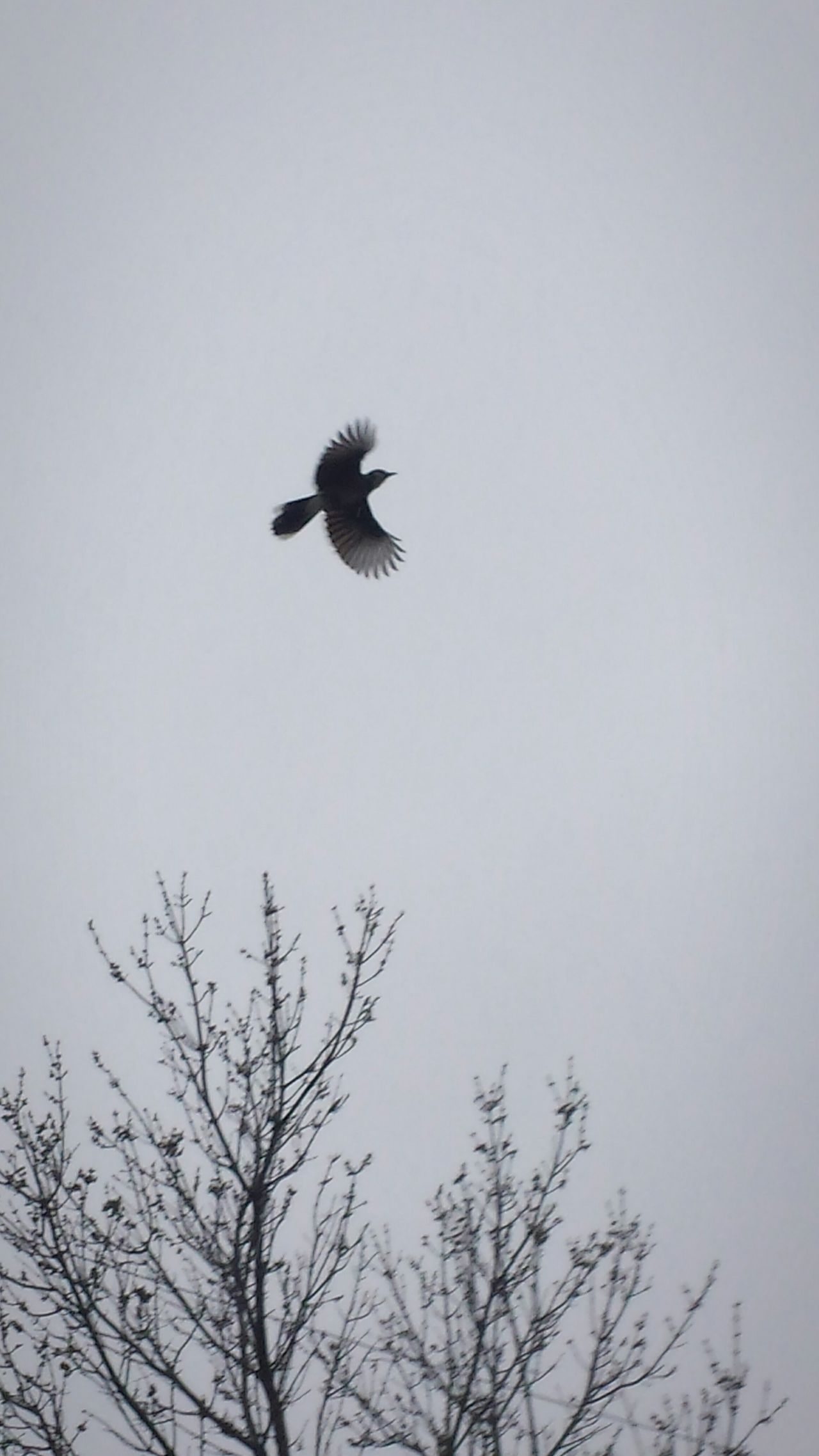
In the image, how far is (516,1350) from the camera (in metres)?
6.46

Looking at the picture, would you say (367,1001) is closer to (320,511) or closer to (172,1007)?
(172,1007)

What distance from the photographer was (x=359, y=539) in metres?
10.9

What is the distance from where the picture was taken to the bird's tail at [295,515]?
1019 centimetres

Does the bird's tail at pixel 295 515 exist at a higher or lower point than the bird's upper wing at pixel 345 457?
lower

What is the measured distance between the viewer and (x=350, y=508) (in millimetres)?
10789

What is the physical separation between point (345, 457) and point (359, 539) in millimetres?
702

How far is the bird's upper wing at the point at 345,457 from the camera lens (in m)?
10.5

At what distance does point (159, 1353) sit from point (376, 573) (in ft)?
20.8

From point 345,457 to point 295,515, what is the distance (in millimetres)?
640

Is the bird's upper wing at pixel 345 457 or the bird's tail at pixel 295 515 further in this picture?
the bird's upper wing at pixel 345 457

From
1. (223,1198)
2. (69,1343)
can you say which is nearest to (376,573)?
(223,1198)

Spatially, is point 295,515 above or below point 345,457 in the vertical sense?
below

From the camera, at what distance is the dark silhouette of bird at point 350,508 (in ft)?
34.3

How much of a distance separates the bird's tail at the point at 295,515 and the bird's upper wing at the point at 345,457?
0.46 ft
